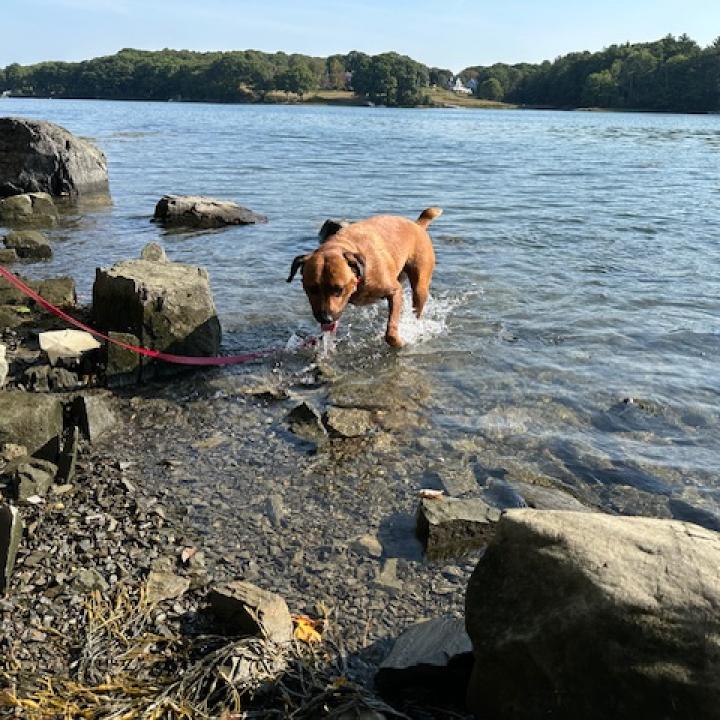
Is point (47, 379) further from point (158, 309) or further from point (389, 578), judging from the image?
point (389, 578)

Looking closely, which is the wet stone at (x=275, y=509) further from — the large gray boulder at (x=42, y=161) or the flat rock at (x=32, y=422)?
the large gray boulder at (x=42, y=161)

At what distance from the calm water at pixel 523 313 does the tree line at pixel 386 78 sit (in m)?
105

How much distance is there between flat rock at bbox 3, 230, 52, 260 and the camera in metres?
11.2

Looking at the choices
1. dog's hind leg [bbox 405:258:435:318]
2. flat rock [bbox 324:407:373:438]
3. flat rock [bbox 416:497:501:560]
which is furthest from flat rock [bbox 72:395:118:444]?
dog's hind leg [bbox 405:258:435:318]

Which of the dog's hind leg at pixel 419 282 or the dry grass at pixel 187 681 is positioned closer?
the dry grass at pixel 187 681

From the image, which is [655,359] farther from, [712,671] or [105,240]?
[105,240]

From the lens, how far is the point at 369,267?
6781 millimetres

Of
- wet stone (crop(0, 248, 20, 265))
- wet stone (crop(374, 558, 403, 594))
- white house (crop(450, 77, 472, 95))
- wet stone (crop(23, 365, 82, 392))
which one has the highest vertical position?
white house (crop(450, 77, 472, 95))

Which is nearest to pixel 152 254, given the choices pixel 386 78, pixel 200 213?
pixel 200 213

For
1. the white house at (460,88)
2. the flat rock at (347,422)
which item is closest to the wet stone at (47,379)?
the flat rock at (347,422)

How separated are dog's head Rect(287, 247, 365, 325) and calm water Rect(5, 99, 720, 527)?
76 cm

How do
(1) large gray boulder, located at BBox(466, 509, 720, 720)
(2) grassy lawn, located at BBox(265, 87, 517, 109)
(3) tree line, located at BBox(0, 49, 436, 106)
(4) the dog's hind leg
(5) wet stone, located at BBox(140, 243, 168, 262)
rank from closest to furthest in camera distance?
(1) large gray boulder, located at BBox(466, 509, 720, 720)
(4) the dog's hind leg
(5) wet stone, located at BBox(140, 243, 168, 262)
(2) grassy lawn, located at BBox(265, 87, 517, 109)
(3) tree line, located at BBox(0, 49, 436, 106)

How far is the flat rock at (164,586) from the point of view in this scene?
346 cm

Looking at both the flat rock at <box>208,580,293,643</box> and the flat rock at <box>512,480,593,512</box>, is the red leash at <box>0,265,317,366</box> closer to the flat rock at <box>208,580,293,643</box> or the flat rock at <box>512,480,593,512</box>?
the flat rock at <box>512,480,593,512</box>
